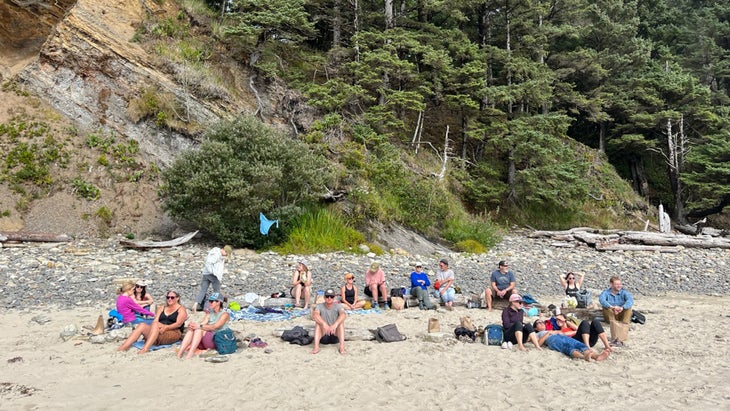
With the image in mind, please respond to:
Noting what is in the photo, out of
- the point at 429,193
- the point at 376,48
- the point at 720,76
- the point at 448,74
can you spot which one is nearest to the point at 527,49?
the point at 448,74

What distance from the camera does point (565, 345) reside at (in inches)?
255

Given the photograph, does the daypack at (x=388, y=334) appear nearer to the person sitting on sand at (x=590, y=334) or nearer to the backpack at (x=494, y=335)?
the backpack at (x=494, y=335)

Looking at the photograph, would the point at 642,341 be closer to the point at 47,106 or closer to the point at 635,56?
the point at 47,106

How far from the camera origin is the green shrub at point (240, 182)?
12.2 meters

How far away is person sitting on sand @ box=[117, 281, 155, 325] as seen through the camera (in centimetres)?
695

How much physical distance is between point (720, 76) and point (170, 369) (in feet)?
115

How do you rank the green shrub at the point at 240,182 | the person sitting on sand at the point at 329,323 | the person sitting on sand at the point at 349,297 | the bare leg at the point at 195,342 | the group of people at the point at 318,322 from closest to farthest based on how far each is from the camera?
1. the bare leg at the point at 195,342
2. the group of people at the point at 318,322
3. the person sitting on sand at the point at 329,323
4. the person sitting on sand at the point at 349,297
5. the green shrub at the point at 240,182

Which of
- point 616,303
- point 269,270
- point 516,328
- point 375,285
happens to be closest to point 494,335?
point 516,328

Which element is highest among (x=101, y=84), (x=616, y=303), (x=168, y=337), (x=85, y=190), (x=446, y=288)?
(x=101, y=84)

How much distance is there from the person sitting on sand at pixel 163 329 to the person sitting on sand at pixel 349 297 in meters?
3.09

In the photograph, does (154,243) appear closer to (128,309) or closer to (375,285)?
(128,309)

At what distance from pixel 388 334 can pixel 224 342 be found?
2521 mm

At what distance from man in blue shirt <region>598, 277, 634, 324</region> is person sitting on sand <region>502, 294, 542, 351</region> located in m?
1.79

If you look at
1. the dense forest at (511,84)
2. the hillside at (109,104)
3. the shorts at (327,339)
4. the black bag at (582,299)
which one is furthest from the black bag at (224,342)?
the dense forest at (511,84)
